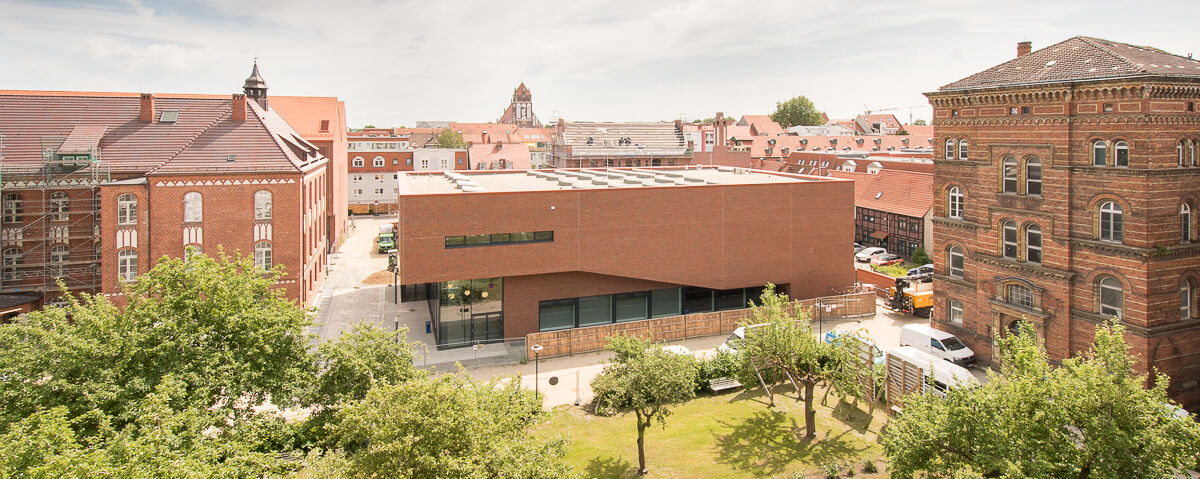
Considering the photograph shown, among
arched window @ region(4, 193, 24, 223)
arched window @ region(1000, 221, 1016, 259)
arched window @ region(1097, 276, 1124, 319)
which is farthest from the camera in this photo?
arched window @ region(4, 193, 24, 223)

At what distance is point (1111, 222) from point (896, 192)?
3052 centimetres

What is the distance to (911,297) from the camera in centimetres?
3672

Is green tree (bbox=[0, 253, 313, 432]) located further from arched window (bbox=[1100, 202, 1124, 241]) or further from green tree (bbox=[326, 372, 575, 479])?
arched window (bbox=[1100, 202, 1124, 241])

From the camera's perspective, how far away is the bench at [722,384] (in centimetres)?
2695

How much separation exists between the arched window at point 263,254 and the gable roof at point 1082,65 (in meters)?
33.0

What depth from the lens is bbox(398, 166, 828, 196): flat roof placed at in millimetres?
37125

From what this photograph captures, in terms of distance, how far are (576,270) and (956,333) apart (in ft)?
55.6

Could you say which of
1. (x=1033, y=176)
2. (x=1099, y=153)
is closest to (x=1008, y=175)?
(x=1033, y=176)

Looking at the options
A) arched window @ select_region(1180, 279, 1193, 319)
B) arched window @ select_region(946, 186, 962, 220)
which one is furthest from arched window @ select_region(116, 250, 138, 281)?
arched window @ select_region(1180, 279, 1193, 319)

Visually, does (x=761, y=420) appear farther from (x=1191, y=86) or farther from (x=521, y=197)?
(x=1191, y=86)

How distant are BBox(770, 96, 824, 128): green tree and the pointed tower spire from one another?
343 feet

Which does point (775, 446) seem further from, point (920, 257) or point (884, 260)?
point (884, 260)

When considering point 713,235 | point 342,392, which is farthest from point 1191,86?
point 342,392

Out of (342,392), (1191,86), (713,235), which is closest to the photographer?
(342,392)
